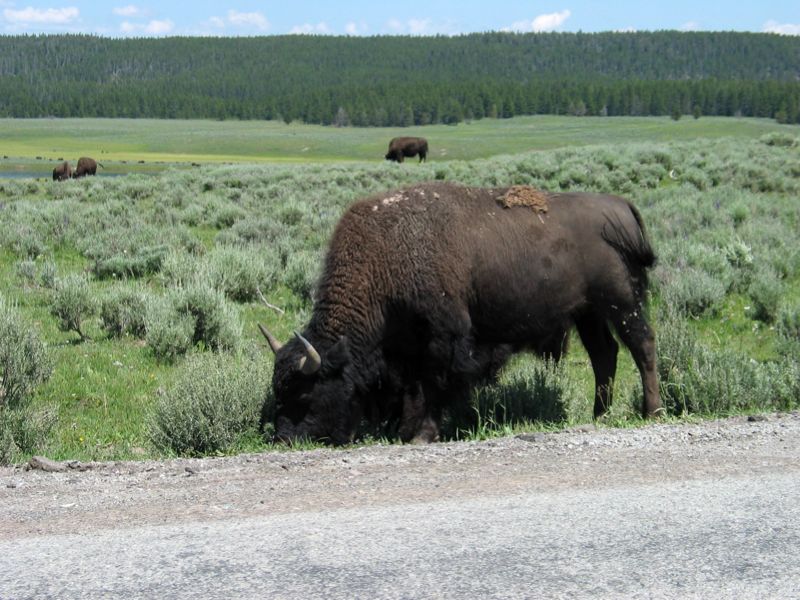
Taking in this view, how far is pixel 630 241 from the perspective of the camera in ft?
25.6

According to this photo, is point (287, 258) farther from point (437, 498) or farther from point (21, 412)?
point (437, 498)

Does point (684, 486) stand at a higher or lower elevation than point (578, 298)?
lower

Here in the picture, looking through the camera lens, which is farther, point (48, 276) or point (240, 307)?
point (48, 276)

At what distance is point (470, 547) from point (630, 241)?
14.0 ft

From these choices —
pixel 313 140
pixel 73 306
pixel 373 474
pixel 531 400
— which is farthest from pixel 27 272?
pixel 313 140

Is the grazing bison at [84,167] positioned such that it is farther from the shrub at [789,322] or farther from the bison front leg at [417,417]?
the bison front leg at [417,417]

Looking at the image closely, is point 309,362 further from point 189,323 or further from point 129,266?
point 129,266

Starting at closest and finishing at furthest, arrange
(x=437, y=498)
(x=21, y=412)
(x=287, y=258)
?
1. (x=437, y=498)
2. (x=21, y=412)
3. (x=287, y=258)

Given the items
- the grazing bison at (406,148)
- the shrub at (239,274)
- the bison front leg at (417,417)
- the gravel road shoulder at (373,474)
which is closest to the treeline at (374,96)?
the grazing bison at (406,148)

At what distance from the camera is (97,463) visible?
19.1ft

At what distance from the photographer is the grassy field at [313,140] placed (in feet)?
245

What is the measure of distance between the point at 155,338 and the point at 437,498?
604 centimetres

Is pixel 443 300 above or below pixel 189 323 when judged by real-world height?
above

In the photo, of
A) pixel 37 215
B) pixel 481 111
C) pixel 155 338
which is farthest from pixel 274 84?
pixel 155 338
